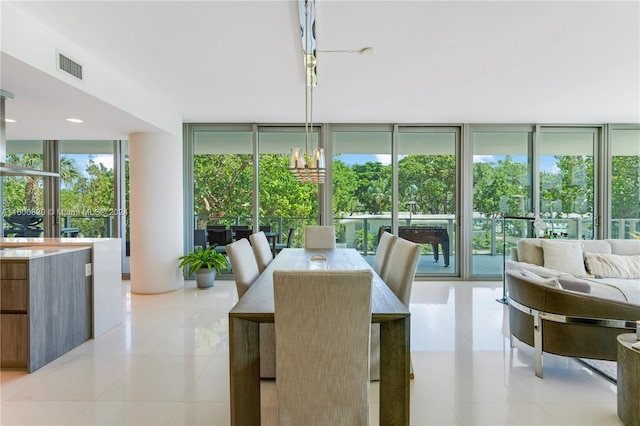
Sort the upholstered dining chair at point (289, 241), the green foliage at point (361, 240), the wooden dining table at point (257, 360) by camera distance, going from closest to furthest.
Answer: the wooden dining table at point (257, 360), the upholstered dining chair at point (289, 241), the green foliage at point (361, 240)

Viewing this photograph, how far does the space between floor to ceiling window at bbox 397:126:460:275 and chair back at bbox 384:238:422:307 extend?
10.3ft

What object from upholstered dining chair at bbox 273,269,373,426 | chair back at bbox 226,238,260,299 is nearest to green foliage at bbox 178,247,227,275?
chair back at bbox 226,238,260,299

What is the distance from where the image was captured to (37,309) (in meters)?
2.60

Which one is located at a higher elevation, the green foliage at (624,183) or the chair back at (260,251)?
the green foliage at (624,183)

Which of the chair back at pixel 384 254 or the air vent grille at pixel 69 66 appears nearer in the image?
the air vent grille at pixel 69 66

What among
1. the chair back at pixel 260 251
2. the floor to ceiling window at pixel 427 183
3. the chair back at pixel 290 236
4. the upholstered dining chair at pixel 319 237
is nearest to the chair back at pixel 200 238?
the chair back at pixel 290 236

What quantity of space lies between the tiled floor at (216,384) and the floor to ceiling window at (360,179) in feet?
8.03

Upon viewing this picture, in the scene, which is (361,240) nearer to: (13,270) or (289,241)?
(289,241)

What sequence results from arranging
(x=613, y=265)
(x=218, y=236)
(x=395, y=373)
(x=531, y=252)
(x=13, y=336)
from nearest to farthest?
(x=395, y=373), (x=13, y=336), (x=613, y=265), (x=531, y=252), (x=218, y=236)

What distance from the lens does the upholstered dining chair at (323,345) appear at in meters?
1.52

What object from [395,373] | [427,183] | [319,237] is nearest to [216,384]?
[395,373]

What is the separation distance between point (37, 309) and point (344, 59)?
3494mm

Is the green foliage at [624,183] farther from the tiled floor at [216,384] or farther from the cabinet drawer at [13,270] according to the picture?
the cabinet drawer at [13,270]

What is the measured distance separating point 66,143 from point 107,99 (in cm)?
336
